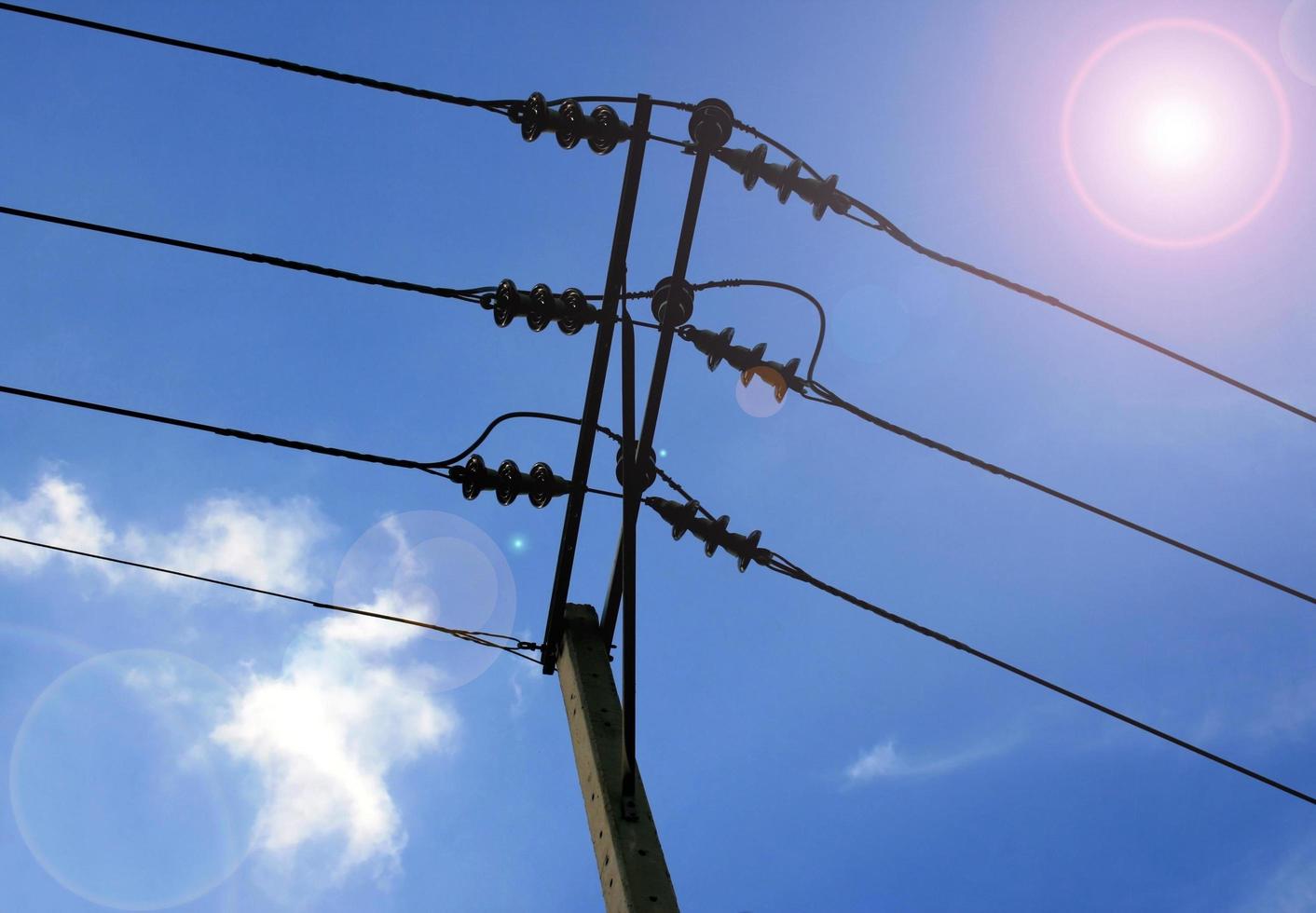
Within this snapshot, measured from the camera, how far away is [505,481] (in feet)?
19.6

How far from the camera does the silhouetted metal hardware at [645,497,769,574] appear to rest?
602cm

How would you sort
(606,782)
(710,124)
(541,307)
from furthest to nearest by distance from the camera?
(710,124) < (541,307) < (606,782)

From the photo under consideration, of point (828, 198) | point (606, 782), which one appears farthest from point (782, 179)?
point (606, 782)

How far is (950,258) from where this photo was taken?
259 inches

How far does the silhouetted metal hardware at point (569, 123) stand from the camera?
602 cm

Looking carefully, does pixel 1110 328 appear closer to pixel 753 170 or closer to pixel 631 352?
pixel 753 170

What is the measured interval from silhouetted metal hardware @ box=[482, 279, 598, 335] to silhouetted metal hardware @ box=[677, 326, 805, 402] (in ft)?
2.29

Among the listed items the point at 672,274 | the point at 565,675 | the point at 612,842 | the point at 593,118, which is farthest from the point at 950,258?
the point at 612,842

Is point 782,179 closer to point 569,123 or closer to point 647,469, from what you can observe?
point 569,123

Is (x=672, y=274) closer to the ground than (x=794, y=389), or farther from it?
farther from it

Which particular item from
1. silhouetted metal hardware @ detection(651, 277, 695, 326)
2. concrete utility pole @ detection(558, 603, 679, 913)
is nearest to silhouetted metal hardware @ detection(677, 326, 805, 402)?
silhouetted metal hardware @ detection(651, 277, 695, 326)

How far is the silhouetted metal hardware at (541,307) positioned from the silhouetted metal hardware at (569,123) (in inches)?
38.7

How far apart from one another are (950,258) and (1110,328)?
124cm

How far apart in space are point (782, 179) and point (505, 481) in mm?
2660
